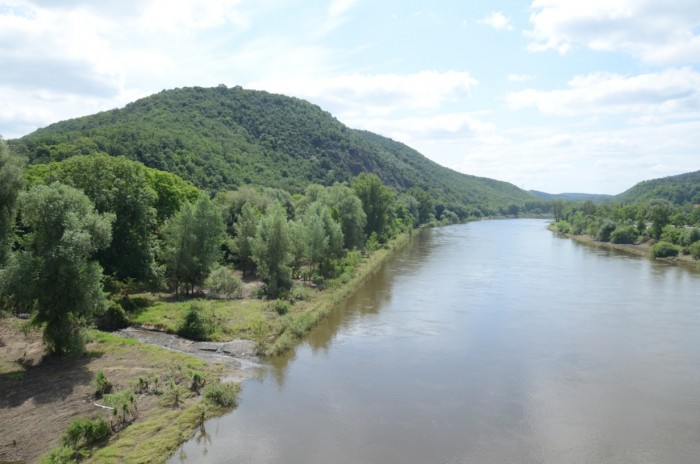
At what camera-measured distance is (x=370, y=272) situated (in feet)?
178

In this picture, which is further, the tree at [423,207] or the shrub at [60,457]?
the tree at [423,207]

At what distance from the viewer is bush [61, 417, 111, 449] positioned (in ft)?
56.4

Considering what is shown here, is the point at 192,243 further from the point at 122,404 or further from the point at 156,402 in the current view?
the point at 122,404

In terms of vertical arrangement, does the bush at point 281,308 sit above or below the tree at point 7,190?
below

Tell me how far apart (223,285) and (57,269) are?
15987 mm

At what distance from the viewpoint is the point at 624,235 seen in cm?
8931

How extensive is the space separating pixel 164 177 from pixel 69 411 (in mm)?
35798

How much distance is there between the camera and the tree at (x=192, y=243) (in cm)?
3712

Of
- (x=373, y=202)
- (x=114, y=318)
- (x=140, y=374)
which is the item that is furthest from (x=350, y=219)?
(x=140, y=374)

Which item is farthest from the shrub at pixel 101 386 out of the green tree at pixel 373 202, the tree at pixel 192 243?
the green tree at pixel 373 202

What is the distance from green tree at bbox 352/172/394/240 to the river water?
103ft

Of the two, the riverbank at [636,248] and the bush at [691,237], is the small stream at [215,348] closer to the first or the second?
the riverbank at [636,248]

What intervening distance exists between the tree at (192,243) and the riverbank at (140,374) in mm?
2823

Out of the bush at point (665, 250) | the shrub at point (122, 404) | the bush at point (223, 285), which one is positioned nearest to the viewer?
the shrub at point (122, 404)
